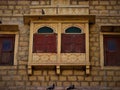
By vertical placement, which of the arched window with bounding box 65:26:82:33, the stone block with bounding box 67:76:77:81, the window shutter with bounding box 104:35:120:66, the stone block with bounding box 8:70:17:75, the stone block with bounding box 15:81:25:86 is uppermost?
the arched window with bounding box 65:26:82:33

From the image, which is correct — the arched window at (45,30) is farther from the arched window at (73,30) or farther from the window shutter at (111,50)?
the window shutter at (111,50)

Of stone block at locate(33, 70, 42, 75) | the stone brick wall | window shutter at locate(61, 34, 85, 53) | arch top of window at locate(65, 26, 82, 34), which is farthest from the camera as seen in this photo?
arch top of window at locate(65, 26, 82, 34)

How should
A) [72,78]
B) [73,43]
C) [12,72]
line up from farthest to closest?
[73,43] < [12,72] < [72,78]

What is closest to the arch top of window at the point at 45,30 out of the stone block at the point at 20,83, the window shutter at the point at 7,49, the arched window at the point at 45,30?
the arched window at the point at 45,30

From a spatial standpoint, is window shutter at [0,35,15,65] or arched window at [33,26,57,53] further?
window shutter at [0,35,15,65]

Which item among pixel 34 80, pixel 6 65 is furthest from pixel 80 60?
pixel 6 65

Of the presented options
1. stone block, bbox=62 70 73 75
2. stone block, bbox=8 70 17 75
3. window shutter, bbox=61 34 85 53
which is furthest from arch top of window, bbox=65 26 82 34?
stone block, bbox=8 70 17 75

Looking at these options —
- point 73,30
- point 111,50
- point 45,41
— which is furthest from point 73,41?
point 111,50

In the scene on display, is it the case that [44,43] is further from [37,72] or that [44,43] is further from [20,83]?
[20,83]

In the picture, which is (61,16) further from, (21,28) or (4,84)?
(4,84)

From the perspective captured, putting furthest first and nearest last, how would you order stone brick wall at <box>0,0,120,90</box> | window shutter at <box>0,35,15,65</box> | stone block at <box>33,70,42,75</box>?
1. window shutter at <box>0,35,15,65</box>
2. stone block at <box>33,70,42,75</box>
3. stone brick wall at <box>0,0,120,90</box>

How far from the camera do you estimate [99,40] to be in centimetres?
1201

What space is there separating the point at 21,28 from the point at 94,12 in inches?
103

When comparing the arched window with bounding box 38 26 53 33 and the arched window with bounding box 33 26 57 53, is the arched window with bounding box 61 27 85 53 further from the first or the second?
the arched window with bounding box 38 26 53 33
